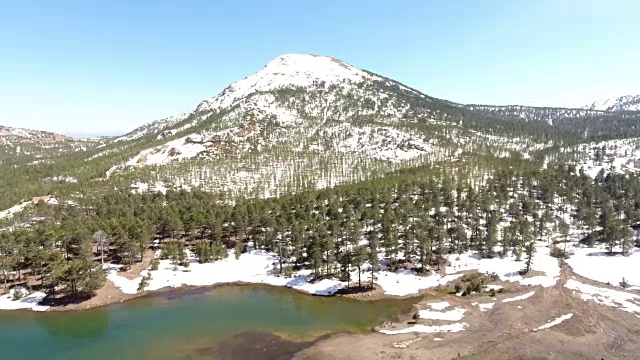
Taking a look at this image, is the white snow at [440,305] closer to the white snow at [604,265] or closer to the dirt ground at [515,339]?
the dirt ground at [515,339]

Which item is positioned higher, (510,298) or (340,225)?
(340,225)

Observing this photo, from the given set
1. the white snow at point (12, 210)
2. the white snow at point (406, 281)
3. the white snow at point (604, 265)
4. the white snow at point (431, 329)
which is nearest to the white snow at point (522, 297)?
the white snow at point (406, 281)

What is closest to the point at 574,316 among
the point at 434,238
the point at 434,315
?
the point at 434,315

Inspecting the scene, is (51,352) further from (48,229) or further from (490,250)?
(490,250)

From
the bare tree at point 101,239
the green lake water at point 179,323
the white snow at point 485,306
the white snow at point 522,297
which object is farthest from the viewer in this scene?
the bare tree at point 101,239


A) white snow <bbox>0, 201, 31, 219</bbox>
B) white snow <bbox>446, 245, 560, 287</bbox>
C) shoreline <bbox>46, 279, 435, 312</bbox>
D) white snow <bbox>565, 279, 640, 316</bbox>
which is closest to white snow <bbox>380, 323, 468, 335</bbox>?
shoreline <bbox>46, 279, 435, 312</bbox>

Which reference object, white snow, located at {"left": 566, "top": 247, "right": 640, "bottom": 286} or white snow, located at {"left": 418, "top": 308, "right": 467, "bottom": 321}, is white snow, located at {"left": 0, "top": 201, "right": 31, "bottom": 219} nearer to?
white snow, located at {"left": 418, "top": 308, "right": 467, "bottom": 321}
